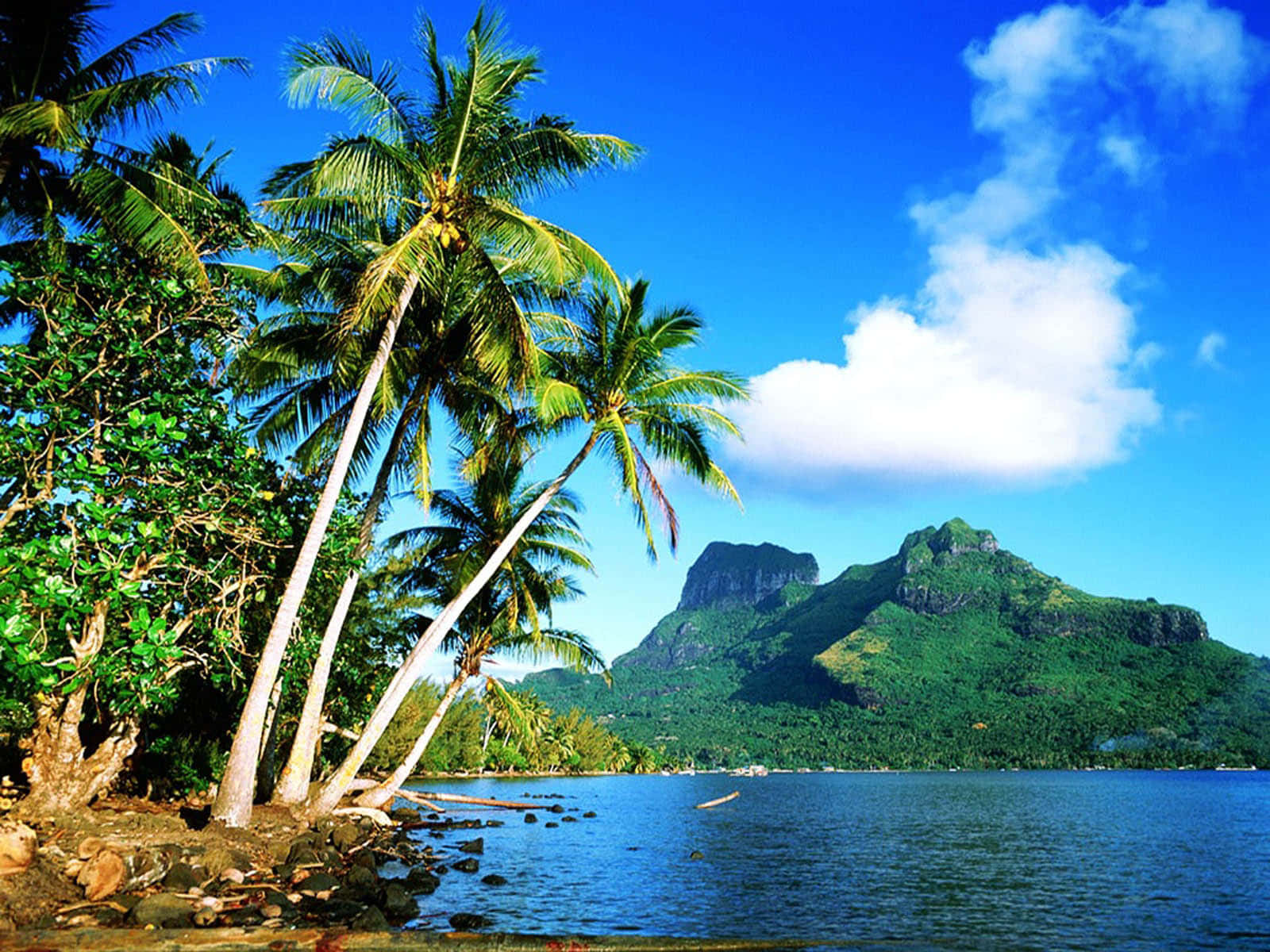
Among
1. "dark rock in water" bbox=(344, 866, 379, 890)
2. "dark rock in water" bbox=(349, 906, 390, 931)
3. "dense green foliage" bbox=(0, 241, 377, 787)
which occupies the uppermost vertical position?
"dense green foliage" bbox=(0, 241, 377, 787)

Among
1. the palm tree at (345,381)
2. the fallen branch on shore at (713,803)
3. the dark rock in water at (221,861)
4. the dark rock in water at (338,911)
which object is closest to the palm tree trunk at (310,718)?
the palm tree at (345,381)

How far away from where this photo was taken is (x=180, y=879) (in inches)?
435

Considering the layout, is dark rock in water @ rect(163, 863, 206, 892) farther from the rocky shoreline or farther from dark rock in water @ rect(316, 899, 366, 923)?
dark rock in water @ rect(316, 899, 366, 923)

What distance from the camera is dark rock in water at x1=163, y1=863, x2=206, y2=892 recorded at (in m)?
10.9


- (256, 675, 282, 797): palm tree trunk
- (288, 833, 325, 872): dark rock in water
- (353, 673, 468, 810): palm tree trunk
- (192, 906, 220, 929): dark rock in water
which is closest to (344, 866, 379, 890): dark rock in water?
(288, 833, 325, 872): dark rock in water

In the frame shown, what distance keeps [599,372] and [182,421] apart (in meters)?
8.92

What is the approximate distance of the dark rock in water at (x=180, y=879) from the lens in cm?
1091

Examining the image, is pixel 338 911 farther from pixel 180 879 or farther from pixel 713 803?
pixel 713 803

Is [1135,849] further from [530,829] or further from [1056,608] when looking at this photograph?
[1056,608]

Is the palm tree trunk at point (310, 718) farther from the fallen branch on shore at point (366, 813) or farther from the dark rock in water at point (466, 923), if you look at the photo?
the dark rock in water at point (466, 923)

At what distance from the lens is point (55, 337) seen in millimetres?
11320

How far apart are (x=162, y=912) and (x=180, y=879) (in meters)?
1.74

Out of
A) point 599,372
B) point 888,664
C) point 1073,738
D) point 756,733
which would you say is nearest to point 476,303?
point 599,372

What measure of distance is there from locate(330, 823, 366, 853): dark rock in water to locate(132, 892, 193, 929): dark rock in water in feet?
19.7
